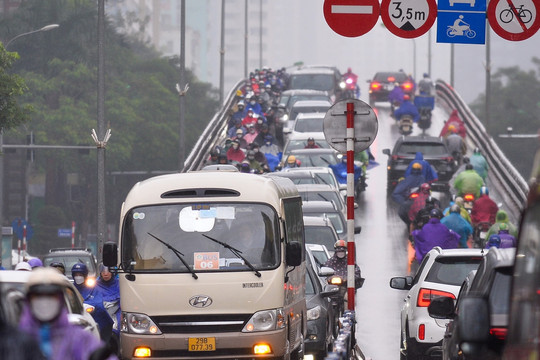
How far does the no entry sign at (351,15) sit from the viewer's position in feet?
56.2

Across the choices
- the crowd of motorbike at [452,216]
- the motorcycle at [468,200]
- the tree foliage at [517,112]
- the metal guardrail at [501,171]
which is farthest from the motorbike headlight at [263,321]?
the tree foliage at [517,112]

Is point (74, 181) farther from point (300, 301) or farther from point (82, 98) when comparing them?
point (300, 301)

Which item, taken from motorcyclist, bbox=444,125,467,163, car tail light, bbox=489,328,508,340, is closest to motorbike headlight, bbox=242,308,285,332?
car tail light, bbox=489,328,508,340

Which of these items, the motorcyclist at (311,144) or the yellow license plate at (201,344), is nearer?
the yellow license plate at (201,344)

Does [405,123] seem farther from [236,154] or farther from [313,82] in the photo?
[236,154]

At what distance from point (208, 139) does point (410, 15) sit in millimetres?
36728

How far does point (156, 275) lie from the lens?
14.7 meters

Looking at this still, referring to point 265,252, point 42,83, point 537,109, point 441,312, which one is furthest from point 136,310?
point 537,109

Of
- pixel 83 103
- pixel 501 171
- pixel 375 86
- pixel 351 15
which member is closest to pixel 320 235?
pixel 351 15

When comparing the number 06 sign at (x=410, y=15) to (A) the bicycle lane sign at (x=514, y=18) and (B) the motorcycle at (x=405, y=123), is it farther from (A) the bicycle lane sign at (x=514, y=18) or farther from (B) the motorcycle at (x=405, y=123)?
(B) the motorcycle at (x=405, y=123)

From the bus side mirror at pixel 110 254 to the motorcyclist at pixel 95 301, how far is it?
77 cm

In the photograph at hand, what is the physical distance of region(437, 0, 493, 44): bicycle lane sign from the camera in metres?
19.2

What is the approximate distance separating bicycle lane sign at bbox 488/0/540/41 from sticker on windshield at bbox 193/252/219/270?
5734 mm

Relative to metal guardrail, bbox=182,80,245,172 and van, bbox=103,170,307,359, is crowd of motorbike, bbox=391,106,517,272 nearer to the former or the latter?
van, bbox=103,170,307,359
